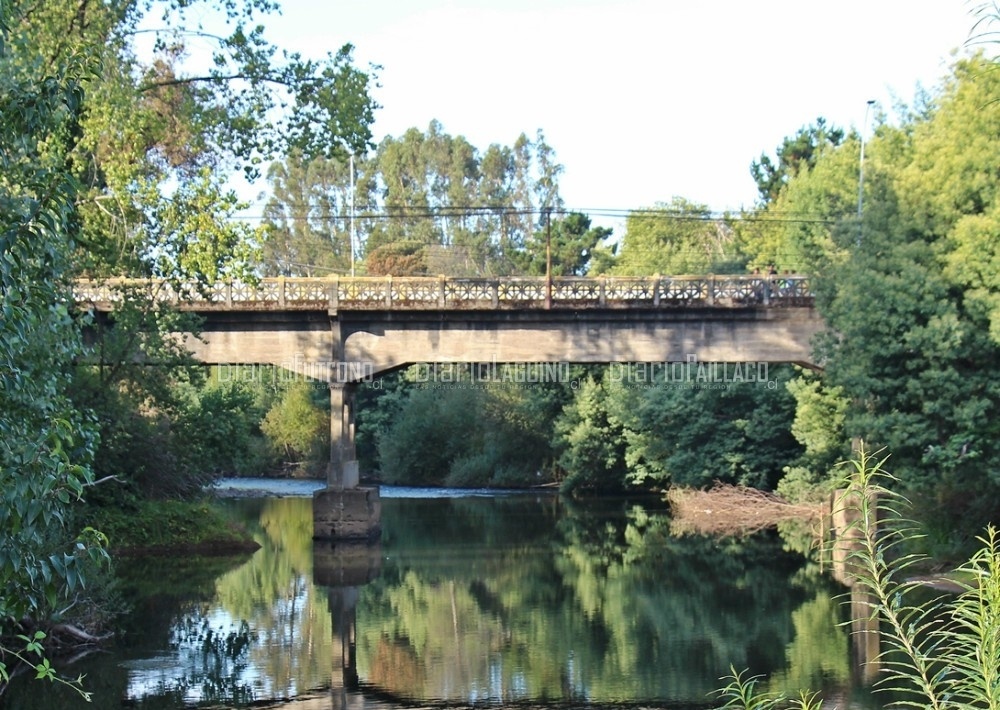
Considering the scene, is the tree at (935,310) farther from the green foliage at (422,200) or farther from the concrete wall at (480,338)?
the green foliage at (422,200)

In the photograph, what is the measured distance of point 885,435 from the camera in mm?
27312

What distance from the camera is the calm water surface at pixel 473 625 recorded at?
57.4ft

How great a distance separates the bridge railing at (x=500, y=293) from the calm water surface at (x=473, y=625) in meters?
6.72

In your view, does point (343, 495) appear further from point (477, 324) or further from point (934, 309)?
point (934, 309)

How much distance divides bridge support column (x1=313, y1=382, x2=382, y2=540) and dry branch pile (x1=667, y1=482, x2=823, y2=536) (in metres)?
9.19

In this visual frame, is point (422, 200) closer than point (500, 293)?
No

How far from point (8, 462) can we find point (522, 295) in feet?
93.9

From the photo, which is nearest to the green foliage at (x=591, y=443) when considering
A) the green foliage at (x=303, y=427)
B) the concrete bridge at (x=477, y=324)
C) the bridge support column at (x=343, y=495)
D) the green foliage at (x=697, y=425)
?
the green foliage at (x=697, y=425)

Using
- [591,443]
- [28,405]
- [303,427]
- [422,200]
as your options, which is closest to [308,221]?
[422,200]

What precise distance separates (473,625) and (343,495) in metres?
13.6

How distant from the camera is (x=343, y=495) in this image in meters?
36.0

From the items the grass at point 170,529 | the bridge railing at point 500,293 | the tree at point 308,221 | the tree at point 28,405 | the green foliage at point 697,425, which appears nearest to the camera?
the tree at point 28,405

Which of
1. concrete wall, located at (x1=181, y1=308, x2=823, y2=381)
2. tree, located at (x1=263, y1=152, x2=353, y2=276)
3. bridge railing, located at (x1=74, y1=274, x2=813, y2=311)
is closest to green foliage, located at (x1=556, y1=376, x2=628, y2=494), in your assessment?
concrete wall, located at (x1=181, y1=308, x2=823, y2=381)

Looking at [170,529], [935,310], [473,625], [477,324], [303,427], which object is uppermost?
[477,324]
